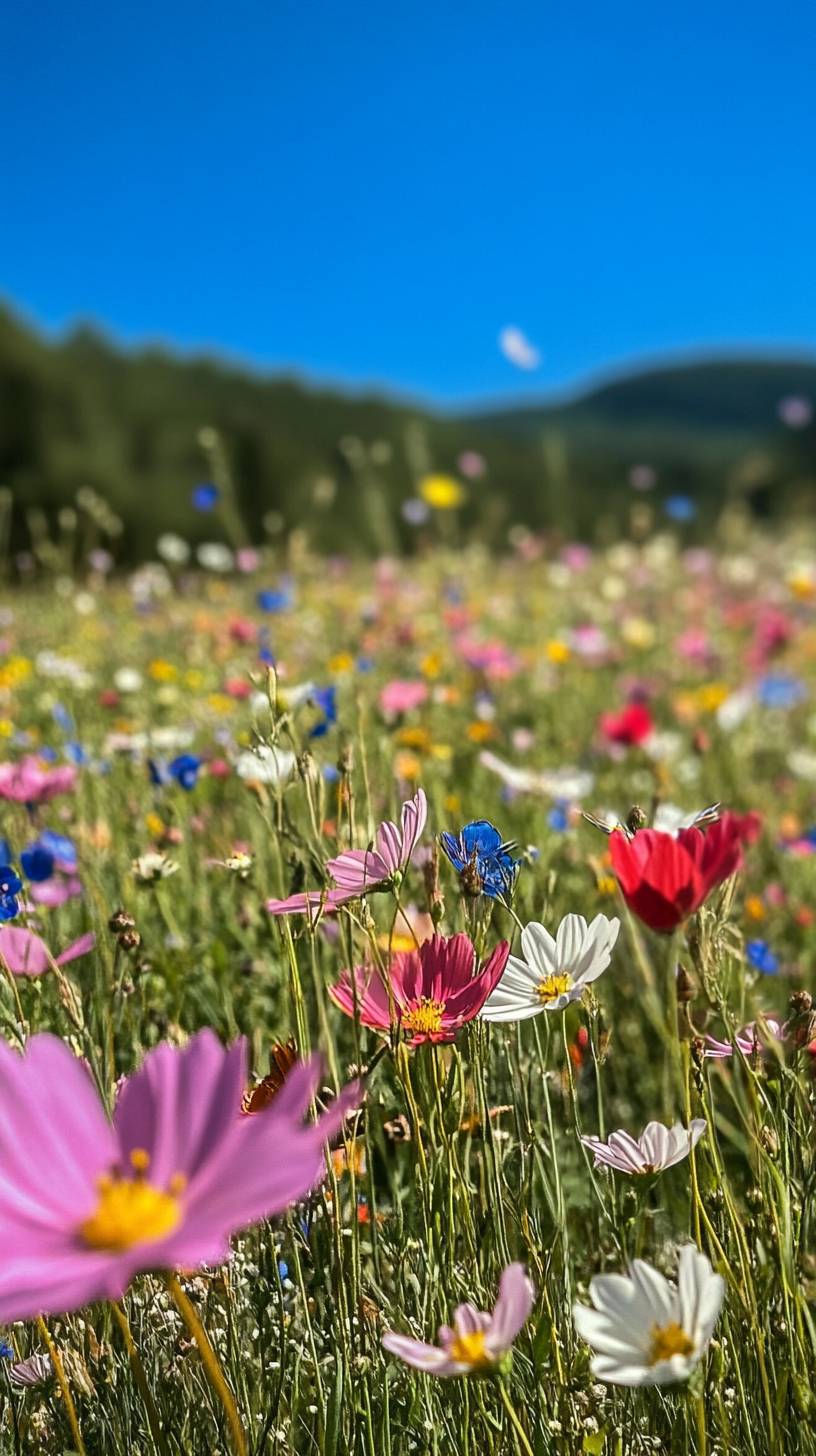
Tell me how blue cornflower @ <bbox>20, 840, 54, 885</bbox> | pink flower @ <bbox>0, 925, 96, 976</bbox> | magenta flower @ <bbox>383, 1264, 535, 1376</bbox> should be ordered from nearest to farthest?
1. magenta flower @ <bbox>383, 1264, 535, 1376</bbox>
2. pink flower @ <bbox>0, 925, 96, 976</bbox>
3. blue cornflower @ <bbox>20, 840, 54, 885</bbox>

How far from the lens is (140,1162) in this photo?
1.82 feet

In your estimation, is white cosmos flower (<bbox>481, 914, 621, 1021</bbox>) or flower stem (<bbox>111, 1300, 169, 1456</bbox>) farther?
white cosmos flower (<bbox>481, 914, 621, 1021</bbox>)

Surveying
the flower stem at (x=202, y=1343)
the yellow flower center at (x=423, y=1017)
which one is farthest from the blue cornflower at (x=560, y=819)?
the flower stem at (x=202, y=1343)

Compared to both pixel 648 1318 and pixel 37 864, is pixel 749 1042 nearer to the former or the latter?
pixel 648 1318

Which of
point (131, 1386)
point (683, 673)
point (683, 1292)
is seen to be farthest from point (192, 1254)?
point (683, 673)

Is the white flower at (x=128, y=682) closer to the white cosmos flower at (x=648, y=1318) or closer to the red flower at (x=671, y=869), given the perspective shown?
the red flower at (x=671, y=869)

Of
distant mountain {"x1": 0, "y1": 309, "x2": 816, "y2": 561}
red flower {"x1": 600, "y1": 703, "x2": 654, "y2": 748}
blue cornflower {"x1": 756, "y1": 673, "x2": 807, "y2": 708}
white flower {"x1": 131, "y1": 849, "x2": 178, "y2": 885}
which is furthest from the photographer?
distant mountain {"x1": 0, "y1": 309, "x2": 816, "y2": 561}

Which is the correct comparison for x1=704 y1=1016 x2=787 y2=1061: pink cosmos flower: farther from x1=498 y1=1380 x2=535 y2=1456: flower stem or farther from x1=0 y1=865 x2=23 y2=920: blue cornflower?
x1=0 y1=865 x2=23 y2=920: blue cornflower

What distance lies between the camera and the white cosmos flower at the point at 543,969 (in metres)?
0.82

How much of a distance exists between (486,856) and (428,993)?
0.12m

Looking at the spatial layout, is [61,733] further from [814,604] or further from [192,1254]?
[814,604]

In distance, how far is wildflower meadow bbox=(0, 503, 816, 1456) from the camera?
1.82ft

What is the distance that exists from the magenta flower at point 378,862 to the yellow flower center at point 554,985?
135mm

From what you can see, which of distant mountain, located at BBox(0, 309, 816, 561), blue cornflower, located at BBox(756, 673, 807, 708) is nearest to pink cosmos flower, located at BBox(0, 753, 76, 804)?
blue cornflower, located at BBox(756, 673, 807, 708)
